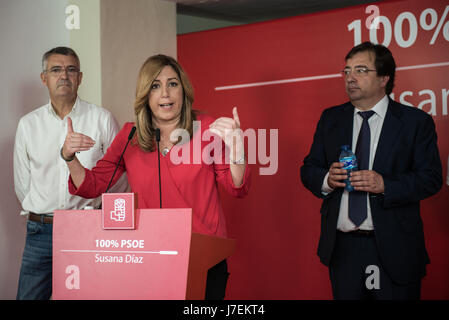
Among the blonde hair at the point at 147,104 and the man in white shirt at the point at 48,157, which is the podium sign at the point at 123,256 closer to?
the blonde hair at the point at 147,104

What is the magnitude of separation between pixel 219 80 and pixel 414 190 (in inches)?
91.5

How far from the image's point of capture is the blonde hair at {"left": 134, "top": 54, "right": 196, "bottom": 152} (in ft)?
7.73

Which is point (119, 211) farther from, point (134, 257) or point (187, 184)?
point (187, 184)

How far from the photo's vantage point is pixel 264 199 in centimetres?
430

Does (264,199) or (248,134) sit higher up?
(248,134)

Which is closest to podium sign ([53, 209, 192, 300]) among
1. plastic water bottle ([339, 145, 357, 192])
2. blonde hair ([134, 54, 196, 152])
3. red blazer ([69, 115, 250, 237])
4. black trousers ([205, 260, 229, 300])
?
black trousers ([205, 260, 229, 300])

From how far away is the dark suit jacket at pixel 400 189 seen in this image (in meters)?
2.60

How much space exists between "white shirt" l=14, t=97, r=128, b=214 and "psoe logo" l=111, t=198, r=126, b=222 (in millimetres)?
1442

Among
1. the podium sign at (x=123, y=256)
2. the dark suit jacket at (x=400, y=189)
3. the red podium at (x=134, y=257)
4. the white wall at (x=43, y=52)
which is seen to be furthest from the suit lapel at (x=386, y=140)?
the white wall at (x=43, y=52)

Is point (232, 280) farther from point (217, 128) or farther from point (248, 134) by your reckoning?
point (217, 128)

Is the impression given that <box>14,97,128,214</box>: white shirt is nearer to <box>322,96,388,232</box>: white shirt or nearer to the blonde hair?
the blonde hair

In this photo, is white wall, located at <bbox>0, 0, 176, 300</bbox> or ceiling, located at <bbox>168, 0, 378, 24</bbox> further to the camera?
ceiling, located at <bbox>168, 0, 378, 24</bbox>

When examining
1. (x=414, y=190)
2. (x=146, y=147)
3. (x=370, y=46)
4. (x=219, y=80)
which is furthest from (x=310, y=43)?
(x=146, y=147)

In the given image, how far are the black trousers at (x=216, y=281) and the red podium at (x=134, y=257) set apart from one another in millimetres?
109
